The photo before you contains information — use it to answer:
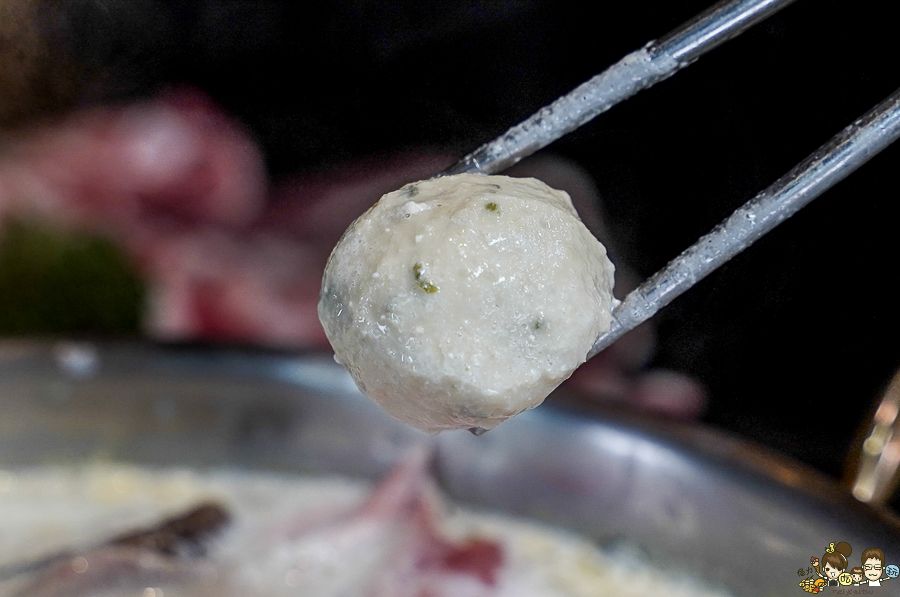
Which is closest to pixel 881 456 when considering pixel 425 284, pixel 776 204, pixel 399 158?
pixel 776 204

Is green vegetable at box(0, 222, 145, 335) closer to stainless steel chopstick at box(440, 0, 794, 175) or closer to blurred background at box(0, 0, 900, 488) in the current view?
blurred background at box(0, 0, 900, 488)

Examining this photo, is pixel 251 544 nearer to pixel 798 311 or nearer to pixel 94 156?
pixel 798 311

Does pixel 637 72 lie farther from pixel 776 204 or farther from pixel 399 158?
pixel 399 158

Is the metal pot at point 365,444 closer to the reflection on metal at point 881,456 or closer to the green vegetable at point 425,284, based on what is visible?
the reflection on metal at point 881,456

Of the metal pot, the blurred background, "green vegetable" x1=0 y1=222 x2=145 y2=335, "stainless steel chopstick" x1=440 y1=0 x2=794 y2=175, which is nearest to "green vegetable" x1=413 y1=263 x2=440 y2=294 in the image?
"stainless steel chopstick" x1=440 y1=0 x2=794 y2=175

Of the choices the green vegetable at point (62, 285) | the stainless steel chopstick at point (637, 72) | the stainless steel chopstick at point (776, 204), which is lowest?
the stainless steel chopstick at point (776, 204)

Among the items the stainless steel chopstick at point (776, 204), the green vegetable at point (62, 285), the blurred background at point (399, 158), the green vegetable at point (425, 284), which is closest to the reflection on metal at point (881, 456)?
the blurred background at point (399, 158)

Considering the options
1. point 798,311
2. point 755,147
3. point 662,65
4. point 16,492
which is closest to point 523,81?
point 755,147
